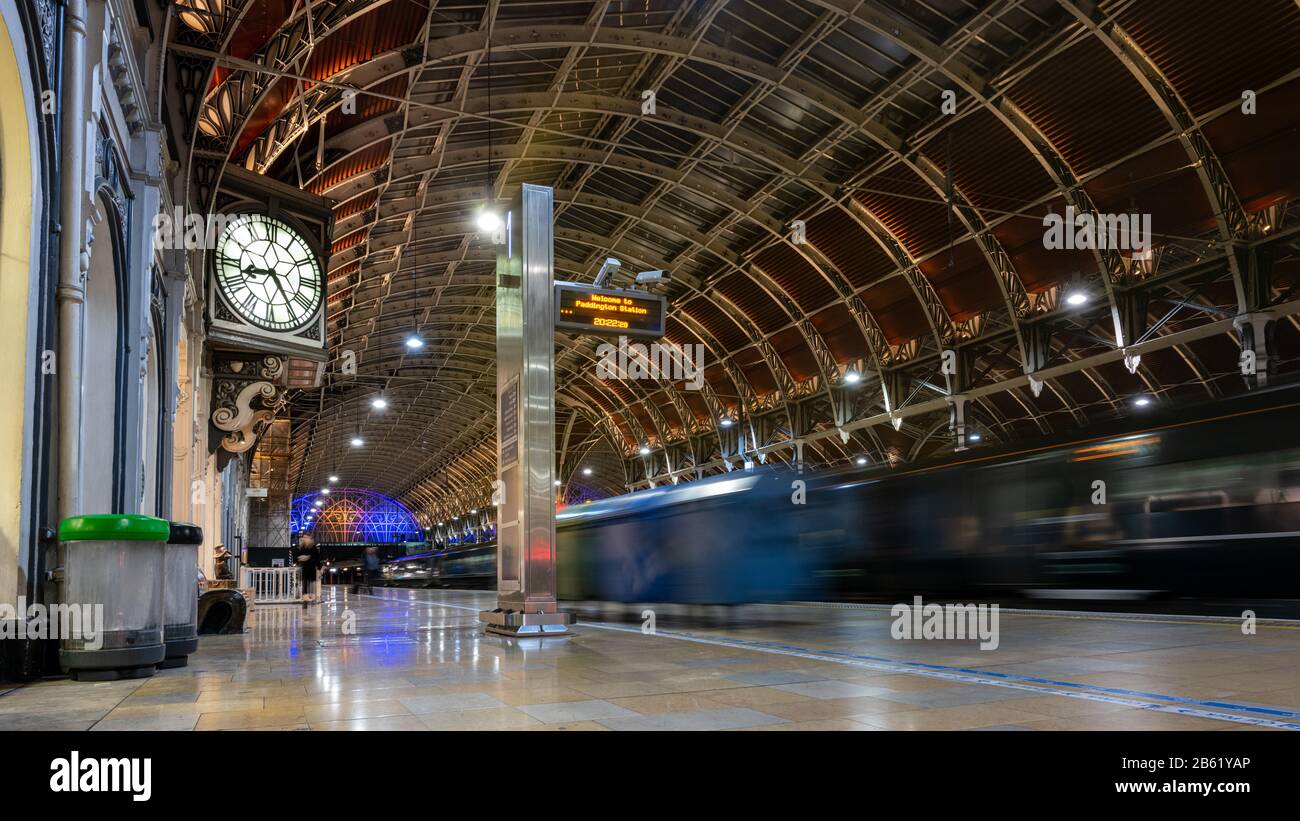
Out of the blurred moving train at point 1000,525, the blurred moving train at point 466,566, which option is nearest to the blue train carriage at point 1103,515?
the blurred moving train at point 1000,525

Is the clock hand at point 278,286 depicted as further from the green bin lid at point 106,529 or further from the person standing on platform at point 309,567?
the person standing on platform at point 309,567

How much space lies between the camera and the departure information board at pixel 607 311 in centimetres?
1297

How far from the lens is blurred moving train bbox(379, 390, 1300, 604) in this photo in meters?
12.4

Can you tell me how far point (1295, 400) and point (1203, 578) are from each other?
9.13ft

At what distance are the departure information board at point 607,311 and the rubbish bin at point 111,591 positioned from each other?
663 cm

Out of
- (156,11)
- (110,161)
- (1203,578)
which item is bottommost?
(1203,578)

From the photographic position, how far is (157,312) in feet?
41.5

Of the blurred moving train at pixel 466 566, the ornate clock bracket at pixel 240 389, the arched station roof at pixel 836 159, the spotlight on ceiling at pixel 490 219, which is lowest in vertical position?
the blurred moving train at pixel 466 566

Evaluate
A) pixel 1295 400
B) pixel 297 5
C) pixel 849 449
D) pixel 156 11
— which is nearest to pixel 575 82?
pixel 297 5

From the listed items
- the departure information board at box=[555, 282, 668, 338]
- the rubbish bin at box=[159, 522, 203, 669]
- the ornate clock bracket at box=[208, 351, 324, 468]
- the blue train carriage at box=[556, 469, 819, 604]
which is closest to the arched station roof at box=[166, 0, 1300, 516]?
the ornate clock bracket at box=[208, 351, 324, 468]

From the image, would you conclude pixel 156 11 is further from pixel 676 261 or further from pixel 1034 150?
pixel 676 261

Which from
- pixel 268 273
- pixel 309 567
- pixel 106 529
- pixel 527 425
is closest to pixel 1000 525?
pixel 527 425

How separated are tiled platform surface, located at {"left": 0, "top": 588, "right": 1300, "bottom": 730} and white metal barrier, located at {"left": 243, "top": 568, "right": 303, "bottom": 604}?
45.9ft

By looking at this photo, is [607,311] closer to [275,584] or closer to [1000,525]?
[1000,525]
